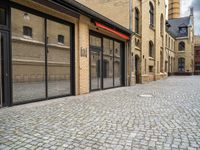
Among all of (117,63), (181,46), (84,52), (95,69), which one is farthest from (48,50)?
(181,46)

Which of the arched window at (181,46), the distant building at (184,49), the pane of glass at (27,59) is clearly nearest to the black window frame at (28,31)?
the pane of glass at (27,59)

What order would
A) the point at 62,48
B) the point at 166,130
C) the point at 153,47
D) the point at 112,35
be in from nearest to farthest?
the point at 166,130 < the point at 62,48 < the point at 112,35 < the point at 153,47

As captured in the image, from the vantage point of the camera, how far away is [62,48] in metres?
9.95

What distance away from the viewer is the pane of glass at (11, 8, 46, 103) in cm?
752

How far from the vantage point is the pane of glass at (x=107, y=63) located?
13.4 m

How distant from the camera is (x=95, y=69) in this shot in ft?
40.4

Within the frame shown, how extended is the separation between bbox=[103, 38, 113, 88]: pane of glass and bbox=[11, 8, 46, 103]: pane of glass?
5411mm

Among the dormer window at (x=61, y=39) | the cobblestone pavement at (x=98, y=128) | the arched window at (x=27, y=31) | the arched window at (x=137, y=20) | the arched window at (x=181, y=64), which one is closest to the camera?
the cobblestone pavement at (x=98, y=128)

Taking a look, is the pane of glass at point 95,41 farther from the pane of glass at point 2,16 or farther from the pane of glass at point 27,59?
the pane of glass at point 2,16

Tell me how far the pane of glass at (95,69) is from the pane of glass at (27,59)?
12.7 feet

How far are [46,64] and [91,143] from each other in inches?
220

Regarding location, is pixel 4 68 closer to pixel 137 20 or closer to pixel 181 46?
pixel 137 20

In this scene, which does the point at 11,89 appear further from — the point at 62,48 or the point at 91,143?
the point at 91,143

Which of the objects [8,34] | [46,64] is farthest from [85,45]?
[8,34]
